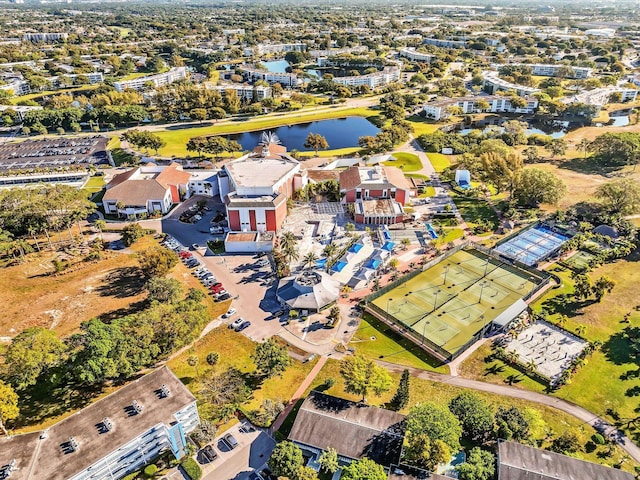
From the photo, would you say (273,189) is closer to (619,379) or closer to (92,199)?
(92,199)

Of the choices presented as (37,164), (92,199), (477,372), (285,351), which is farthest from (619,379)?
(37,164)

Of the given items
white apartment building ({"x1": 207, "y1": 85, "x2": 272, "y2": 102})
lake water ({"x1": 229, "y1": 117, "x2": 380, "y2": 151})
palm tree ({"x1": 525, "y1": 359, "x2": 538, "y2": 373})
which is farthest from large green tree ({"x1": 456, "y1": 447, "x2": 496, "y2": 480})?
white apartment building ({"x1": 207, "y1": 85, "x2": 272, "y2": 102})

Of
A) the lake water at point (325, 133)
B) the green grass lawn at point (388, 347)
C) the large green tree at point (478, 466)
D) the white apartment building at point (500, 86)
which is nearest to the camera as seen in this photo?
the large green tree at point (478, 466)

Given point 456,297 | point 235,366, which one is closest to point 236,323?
point 235,366

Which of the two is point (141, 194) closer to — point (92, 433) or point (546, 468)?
point (92, 433)

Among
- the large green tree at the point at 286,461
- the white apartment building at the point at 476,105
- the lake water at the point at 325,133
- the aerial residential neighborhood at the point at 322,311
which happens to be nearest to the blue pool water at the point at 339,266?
the aerial residential neighborhood at the point at 322,311

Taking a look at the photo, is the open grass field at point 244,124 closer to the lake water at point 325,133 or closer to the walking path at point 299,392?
the lake water at point 325,133

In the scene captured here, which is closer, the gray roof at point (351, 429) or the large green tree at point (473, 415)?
the gray roof at point (351, 429)
